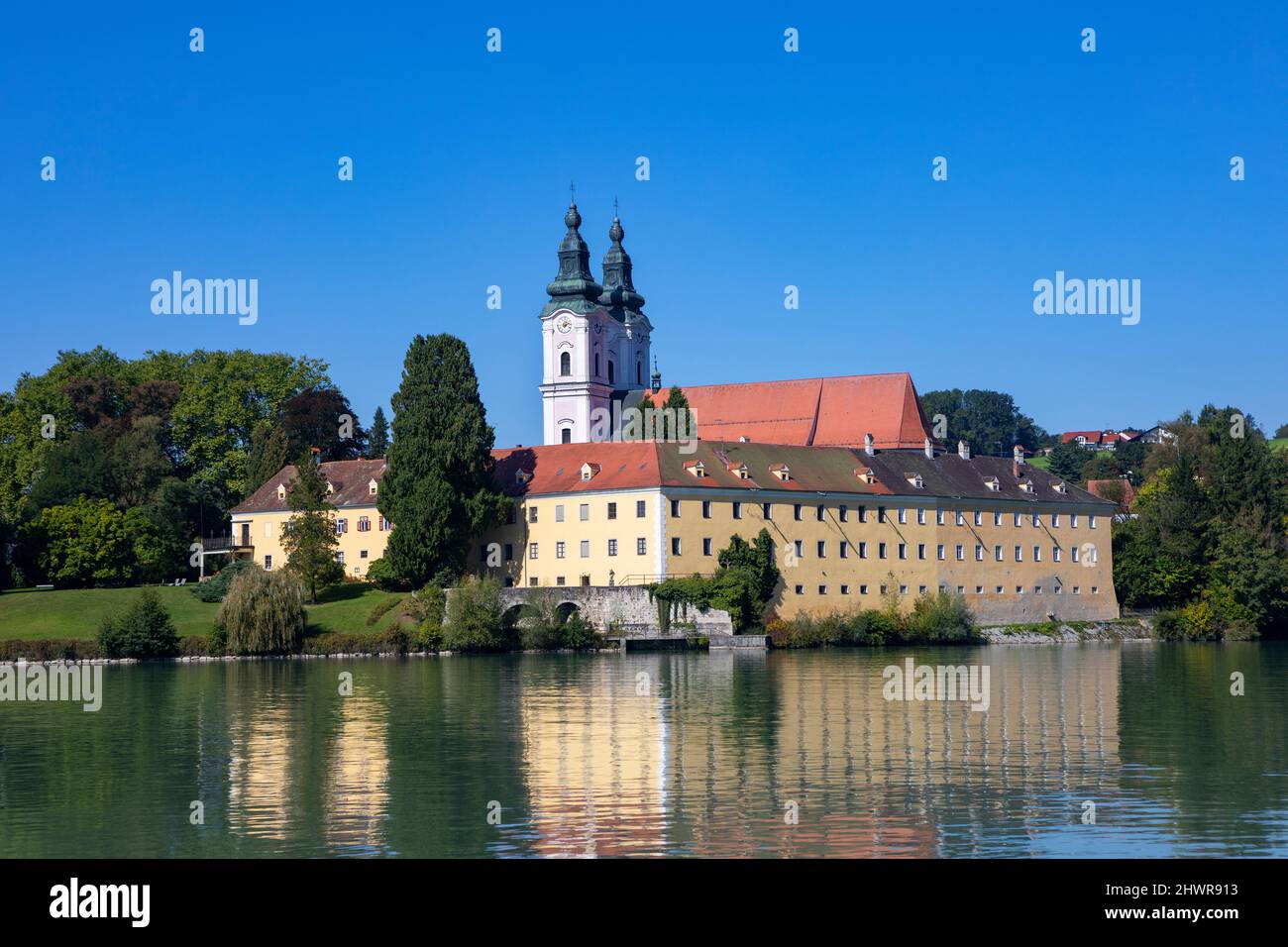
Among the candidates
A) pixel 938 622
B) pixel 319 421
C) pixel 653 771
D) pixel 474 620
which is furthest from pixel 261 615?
pixel 653 771

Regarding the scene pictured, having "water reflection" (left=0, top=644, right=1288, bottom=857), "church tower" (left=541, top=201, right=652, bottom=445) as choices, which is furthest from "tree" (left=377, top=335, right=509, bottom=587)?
"church tower" (left=541, top=201, right=652, bottom=445)

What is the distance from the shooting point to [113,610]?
8006cm

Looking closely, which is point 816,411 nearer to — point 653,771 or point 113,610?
point 113,610

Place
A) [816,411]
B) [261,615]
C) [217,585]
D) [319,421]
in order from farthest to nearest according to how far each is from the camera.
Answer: [816,411] → [319,421] → [217,585] → [261,615]

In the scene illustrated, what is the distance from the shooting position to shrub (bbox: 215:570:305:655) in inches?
2827

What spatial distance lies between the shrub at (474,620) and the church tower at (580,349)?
48.3 meters

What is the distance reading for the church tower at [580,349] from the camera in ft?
406

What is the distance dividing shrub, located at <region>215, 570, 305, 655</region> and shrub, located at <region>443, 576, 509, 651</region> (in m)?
6.61

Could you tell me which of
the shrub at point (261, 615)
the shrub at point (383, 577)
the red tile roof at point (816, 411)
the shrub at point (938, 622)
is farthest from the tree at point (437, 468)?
the red tile roof at point (816, 411)

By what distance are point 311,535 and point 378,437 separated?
51.7m

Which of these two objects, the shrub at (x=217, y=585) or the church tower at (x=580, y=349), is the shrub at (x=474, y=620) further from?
the church tower at (x=580, y=349)

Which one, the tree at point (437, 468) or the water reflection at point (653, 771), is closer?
the water reflection at point (653, 771)

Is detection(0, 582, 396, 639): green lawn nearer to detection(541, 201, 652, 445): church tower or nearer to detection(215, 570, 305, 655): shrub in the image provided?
detection(215, 570, 305, 655): shrub

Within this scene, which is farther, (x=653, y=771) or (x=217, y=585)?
(x=217, y=585)
